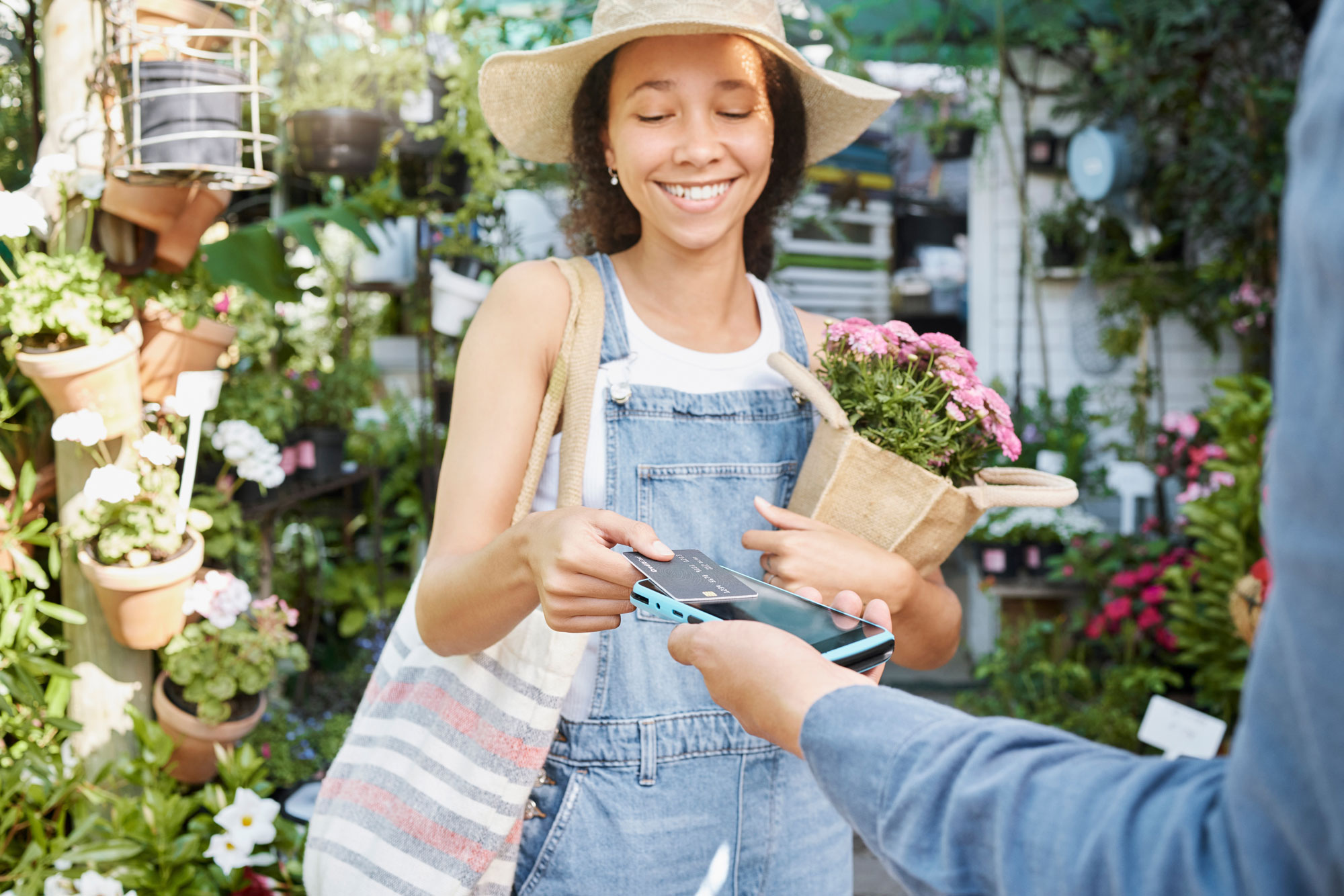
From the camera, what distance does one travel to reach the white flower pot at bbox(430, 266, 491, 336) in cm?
323

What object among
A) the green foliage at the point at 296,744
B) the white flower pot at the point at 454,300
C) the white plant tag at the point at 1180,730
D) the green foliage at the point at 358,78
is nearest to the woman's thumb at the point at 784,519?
the white plant tag at the point at 1180,730

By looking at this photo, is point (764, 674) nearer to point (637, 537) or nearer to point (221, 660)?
point (637, 537)

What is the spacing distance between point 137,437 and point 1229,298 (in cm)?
454

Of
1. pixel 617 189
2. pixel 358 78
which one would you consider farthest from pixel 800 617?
pixel 358 78

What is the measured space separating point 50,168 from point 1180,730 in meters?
2.55

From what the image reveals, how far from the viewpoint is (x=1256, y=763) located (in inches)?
16.1

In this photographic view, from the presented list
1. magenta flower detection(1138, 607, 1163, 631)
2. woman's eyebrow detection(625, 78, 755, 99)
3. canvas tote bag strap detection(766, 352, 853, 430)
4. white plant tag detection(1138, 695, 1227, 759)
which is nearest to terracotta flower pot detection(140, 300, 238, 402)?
woman's eyebrow detection(625, 78, 755, 99)

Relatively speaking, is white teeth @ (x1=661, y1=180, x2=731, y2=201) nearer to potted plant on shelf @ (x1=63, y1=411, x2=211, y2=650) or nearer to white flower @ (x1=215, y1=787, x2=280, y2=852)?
potted plant on shelf @ (x1=63, y1=411, x2=211, y2=650)

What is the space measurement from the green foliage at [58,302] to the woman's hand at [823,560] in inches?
57.7

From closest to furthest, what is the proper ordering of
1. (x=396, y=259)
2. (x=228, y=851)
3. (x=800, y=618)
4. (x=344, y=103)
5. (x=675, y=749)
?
(x=800, y=618) → (x=675, y=749) → (x=228, y=851) → (x=344, y=103) → (x=396, y=259)

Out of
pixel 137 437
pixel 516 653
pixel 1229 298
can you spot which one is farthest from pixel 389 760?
pixel 1229 298

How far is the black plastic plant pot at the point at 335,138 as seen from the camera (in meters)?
2.90

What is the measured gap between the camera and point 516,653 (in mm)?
1179

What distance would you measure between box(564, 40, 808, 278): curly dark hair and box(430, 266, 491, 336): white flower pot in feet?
5.35
